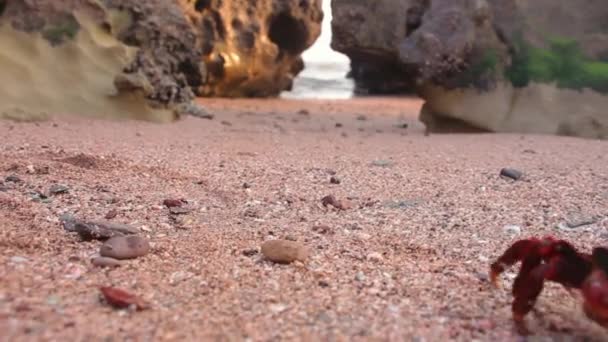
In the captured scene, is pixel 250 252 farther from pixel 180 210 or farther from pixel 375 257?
pixel 180 210

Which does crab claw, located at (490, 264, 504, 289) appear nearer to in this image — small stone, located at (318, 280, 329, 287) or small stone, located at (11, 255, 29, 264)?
small stone, located at (318, 280, 329, 287)

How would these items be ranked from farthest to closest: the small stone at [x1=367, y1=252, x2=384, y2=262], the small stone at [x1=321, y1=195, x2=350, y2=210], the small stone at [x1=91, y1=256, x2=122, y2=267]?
the small stone at [x1=321, y1=195, x2=350, y2=210] → the small stone at [x1=367, y1=252, x2=384, y2=262] → the small stone at [x1=91, y1=256, x2=122, y2=267]

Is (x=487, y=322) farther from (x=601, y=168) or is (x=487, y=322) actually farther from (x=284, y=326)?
(x=601, y=168)

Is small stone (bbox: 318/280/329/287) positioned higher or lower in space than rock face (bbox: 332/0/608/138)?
lower

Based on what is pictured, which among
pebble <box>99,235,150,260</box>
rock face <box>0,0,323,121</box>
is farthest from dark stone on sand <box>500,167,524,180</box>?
rock face <box>0,0,323,121</box>


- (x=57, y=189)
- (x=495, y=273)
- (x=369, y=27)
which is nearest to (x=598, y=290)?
(x=495, y=273)
